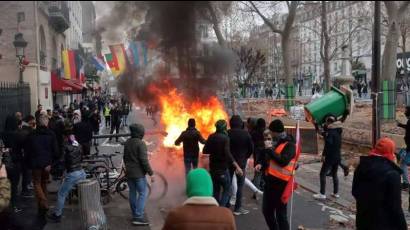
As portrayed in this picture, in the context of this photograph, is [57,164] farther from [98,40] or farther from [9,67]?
[9,67]

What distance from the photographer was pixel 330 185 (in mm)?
10203

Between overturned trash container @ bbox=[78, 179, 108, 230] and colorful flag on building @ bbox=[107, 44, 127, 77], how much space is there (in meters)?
1.88

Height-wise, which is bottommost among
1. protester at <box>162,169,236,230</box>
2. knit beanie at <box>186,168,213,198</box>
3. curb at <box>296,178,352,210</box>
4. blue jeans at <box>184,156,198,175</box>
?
curb at <box>296,178,352,210</box>

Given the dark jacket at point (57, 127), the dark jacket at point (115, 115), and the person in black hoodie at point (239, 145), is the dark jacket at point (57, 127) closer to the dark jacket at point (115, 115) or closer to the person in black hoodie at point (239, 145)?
the person in black hoodie at point (239, 145)

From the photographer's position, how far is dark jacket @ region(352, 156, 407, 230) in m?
4.81

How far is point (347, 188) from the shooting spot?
9852 millimetres

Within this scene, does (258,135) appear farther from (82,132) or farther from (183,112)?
(82,132)

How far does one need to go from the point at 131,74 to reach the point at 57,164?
2.33m

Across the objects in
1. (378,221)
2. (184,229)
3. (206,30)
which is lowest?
(378,221)

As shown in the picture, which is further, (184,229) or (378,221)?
(378,221)

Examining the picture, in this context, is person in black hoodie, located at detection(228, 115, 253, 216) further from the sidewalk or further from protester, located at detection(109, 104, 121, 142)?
protester, located at detection(109, 104, 121, 142)

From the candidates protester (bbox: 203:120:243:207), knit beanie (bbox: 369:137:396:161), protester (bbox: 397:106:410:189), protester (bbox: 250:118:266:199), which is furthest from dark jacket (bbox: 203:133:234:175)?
protester (bbox: 397:106:410:189)

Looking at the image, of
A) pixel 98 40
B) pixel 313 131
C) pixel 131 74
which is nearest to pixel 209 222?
pixel 98 40

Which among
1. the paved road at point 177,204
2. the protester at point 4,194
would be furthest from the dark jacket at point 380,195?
the protester at point 4,194
